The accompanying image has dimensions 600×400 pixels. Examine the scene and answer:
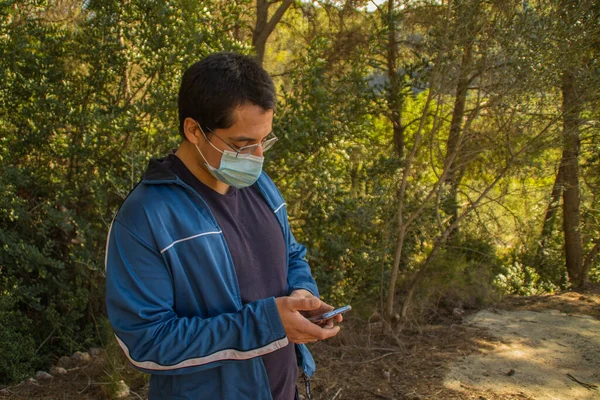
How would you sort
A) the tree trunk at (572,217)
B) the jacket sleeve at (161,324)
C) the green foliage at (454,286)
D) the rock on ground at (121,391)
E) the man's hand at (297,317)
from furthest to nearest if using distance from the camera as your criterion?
1. the tree trunk at (572,217)
2. the green foliage at (454,286)
3. the rock on ground at (121,391)
4. the man's hand at (297,317)
5. the jacket sleeve at (161,324)

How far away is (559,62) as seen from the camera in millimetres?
4508

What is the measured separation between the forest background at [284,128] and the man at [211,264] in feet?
8.91

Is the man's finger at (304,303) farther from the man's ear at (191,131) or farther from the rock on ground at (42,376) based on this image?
the rock on ground at (42,376)

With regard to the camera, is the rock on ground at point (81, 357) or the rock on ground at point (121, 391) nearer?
the rock on ground at point (121, 391)

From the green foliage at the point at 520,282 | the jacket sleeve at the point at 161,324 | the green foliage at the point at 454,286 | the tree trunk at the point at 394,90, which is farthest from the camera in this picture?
the green foliage at the point at 520,282

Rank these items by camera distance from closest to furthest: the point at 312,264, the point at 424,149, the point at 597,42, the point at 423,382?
1. the point at 423,382
2. the point at 597,42
3. the point at 312,264
4. the point at 424,149

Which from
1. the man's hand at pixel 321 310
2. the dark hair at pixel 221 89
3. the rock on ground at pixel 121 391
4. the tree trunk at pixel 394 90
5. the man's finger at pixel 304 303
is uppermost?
the tree trunk at pixel 394 90

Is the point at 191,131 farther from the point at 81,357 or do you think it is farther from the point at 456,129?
the point at 456,129

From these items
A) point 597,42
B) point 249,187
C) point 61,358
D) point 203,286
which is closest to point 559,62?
point 597,42

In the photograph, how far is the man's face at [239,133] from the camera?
5.90ft

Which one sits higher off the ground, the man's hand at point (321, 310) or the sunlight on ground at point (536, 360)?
A: the man's hand at point (321, 310)

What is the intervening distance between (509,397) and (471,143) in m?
2.98

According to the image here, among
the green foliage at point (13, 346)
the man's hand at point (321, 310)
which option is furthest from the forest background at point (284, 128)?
Result: the man's hand at point (321, 310)

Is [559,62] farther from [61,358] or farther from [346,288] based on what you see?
[61,358]
